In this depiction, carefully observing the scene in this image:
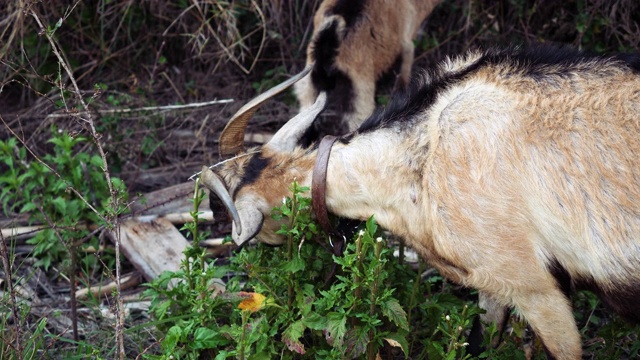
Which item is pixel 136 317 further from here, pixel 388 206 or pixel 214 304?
pixel 388 206

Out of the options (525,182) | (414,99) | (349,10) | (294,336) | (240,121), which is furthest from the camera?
(349,10)

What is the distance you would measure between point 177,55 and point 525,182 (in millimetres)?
4448

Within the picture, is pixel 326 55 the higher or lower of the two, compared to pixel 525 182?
lower

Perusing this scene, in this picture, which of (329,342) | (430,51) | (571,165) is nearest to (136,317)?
(329,342)

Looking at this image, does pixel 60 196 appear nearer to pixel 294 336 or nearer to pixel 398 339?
pixel 294 336

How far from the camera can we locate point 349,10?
5.43 metres

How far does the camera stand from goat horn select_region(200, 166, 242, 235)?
3396mm

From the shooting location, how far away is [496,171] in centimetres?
311

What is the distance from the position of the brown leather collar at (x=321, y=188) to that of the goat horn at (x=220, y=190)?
0.34 m

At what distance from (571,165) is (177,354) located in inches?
70.7

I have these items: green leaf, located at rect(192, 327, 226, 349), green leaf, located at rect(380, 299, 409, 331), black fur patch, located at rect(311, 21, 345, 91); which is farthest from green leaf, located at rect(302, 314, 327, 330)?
black fur patch, located at rect(311, 21, 345, 91)

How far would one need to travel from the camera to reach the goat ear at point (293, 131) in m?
3.68

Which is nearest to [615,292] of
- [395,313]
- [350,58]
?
[395,313]

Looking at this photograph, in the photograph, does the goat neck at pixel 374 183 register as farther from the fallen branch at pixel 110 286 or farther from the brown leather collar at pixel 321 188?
the fallen branch at pixel 110 286
